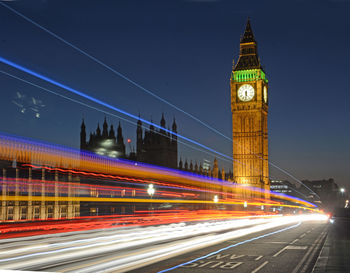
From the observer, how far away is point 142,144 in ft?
321

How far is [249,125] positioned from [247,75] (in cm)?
1125

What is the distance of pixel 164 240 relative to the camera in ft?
63.0

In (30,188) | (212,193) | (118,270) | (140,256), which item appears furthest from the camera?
(212,193)

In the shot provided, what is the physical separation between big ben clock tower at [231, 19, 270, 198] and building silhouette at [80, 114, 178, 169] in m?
14.3

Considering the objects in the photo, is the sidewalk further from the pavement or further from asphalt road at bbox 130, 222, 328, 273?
asphalt road at bbox 130, 222, 328, 273

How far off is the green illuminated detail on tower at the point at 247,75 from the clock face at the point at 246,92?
1732mm

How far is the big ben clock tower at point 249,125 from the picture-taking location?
95.5 metres

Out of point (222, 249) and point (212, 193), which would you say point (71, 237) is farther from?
point (212, 193)

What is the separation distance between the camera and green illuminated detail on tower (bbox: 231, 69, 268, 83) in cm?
9731

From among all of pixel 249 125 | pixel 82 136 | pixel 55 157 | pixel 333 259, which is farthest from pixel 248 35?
pixel 333 259

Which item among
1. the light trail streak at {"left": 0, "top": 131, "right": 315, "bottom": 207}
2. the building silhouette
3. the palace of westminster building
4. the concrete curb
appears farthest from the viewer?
the palace of westminster building

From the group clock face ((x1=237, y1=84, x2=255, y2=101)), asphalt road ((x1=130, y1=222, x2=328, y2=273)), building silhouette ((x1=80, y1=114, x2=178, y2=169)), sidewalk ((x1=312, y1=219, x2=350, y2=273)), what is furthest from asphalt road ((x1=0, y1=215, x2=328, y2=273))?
clock face ((x1=237, y1=84, x2=255, y2=101))

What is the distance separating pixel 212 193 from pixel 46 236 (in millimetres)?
68452

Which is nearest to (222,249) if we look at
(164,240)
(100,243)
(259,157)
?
(164,240)
